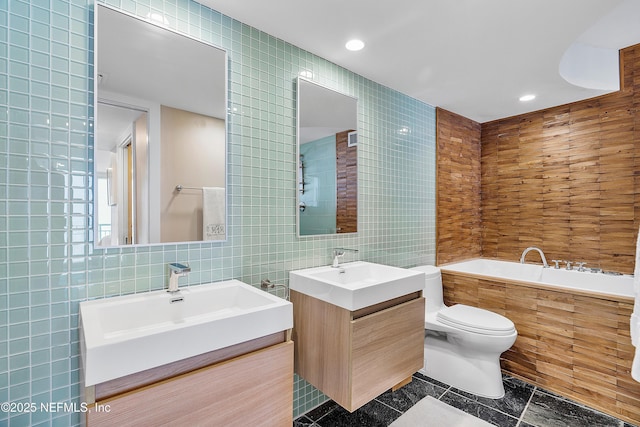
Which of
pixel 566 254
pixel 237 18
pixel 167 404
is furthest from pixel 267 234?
pixel 566 254

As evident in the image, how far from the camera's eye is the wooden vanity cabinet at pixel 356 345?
61.8 inches

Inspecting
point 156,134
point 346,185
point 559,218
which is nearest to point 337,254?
point 346,185

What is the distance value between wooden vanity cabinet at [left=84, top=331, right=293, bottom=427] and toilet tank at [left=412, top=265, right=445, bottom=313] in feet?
5.84

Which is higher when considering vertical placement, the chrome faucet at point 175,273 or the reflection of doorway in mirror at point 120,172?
the reflection of doorway in mirror at point 120,172

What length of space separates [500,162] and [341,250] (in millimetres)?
2485

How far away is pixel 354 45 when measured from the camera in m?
1.99

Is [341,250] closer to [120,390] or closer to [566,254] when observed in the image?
[120,390]

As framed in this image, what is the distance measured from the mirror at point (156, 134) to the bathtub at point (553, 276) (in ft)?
7.68

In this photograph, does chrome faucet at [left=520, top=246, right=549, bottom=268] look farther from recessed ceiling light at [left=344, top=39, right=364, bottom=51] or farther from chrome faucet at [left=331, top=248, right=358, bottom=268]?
recessed ceiling light at [left=344, top=39, right=364, bottom=51]

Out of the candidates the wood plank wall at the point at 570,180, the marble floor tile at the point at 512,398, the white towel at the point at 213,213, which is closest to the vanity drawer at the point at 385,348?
the marble floor tile at the point at 512,398

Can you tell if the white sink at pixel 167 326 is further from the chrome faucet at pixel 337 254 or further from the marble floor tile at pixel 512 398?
the marble floor tile at pixel 512 398

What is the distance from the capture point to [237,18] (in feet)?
5.64

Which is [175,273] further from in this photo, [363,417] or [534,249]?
[534,249]

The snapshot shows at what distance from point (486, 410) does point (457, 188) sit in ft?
6.73
